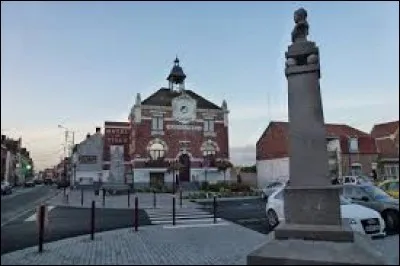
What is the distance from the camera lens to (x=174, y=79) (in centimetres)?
5616

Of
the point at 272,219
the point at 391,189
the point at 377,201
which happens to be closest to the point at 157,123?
the point at 272,219

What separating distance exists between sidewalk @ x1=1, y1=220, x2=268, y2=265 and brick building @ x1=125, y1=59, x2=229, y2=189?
37370 millimetres

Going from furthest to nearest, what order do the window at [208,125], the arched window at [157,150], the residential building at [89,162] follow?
the residential building at [89,162], the window at [208,125], the arched window at [157,150]

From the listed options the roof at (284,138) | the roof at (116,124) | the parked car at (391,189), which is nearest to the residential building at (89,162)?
the roof at (116,124)

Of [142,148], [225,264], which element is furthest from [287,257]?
[142,148]

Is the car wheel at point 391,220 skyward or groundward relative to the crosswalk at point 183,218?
skyward

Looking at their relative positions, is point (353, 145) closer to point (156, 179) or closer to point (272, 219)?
point (156, 179)

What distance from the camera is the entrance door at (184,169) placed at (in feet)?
169

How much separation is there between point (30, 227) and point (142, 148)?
35.9 metres

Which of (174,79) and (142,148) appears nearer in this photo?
(142,148)

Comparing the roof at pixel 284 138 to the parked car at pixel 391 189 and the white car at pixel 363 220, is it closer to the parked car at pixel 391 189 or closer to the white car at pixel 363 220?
the parked car at pixel 391 189

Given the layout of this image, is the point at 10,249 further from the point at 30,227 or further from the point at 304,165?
the point at 304,165

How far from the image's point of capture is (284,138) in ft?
168

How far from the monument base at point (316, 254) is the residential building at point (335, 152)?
37.9m
